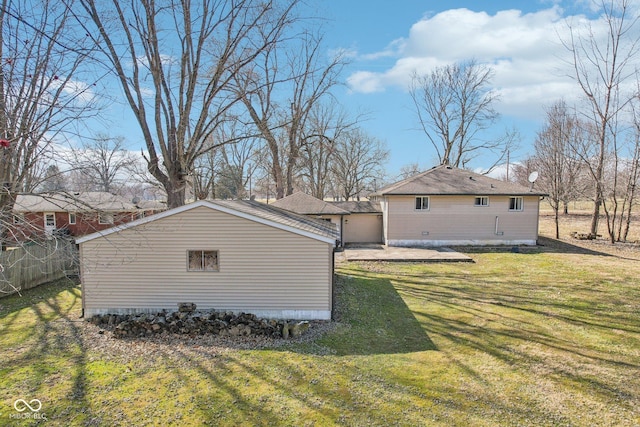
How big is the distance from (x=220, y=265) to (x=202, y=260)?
50 cm

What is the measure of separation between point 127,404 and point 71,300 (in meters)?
7.57

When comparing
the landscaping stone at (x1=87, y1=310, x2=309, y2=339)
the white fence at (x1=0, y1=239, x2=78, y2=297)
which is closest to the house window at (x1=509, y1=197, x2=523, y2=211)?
the landscaping stone at (x1=87, y1=310, x2=309, y2=339)

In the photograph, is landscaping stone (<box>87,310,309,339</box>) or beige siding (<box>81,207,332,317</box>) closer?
landscaping stone (<box>87,310,309,339</box>)

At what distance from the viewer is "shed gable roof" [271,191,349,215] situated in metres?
20.1

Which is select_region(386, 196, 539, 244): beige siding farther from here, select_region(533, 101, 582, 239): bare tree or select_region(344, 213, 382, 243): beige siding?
select_region(533, 101, 582, 239): bare tree

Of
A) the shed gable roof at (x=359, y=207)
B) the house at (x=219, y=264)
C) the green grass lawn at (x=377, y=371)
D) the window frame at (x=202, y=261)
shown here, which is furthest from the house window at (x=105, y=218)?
the shed gable roof at (x=359, y=207)

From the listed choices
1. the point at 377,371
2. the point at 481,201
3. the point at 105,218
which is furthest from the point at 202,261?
the point at 481,201

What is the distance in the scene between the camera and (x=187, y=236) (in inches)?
354

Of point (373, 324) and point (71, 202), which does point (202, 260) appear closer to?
point (71, 202)

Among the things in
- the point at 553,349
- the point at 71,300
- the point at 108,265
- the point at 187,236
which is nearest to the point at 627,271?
the point at 553,349

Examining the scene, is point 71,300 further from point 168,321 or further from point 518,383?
point 518,383

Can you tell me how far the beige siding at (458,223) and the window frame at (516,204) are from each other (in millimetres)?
224

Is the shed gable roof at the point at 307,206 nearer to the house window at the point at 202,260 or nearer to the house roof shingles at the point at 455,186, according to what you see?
the house roof shingles at the point at 455,186

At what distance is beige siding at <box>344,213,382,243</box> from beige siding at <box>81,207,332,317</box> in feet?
44.7
